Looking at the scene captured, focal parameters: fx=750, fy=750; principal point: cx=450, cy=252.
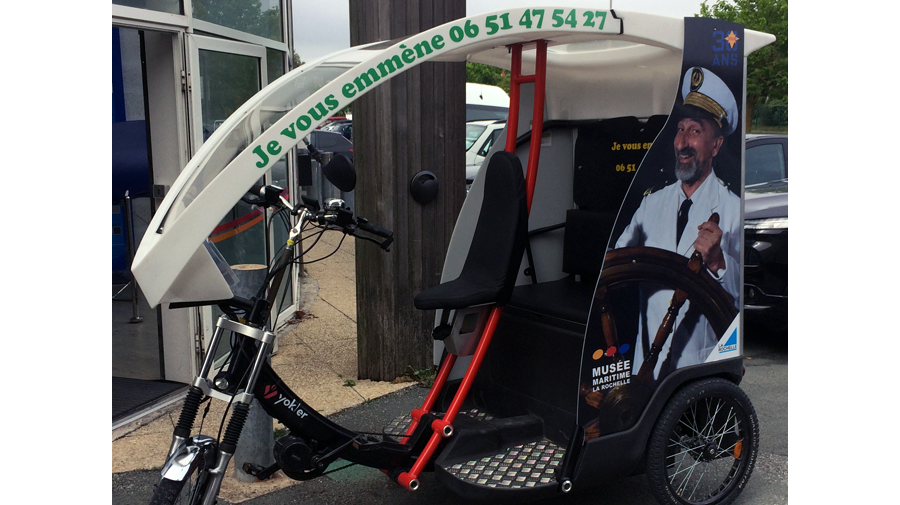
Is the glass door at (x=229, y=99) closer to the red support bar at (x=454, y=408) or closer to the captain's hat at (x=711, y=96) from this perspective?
the red support bar at (x=454, y=408)

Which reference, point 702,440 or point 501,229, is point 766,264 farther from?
point 501,229

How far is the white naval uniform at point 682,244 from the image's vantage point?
3.30m

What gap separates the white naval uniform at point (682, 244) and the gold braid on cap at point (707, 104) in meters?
0.26

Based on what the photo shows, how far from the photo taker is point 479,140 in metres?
11.5

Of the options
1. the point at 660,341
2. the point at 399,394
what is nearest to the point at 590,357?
the point at 660,341

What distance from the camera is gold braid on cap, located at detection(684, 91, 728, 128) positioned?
10.8 feet

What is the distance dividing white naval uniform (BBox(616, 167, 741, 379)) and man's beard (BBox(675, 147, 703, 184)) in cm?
5

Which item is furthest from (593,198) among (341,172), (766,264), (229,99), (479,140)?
(479,140)

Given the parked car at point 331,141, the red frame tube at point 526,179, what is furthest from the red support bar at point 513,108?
the parked car at point 331,141

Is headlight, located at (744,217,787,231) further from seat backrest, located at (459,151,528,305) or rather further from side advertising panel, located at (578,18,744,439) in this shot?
seat backrest, located at (459,151,528,305)

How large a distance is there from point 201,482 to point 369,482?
1.45 metres

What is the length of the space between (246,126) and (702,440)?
2.56 m

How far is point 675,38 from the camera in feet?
10.6

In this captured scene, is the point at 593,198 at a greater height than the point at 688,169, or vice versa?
the point at 688,169
